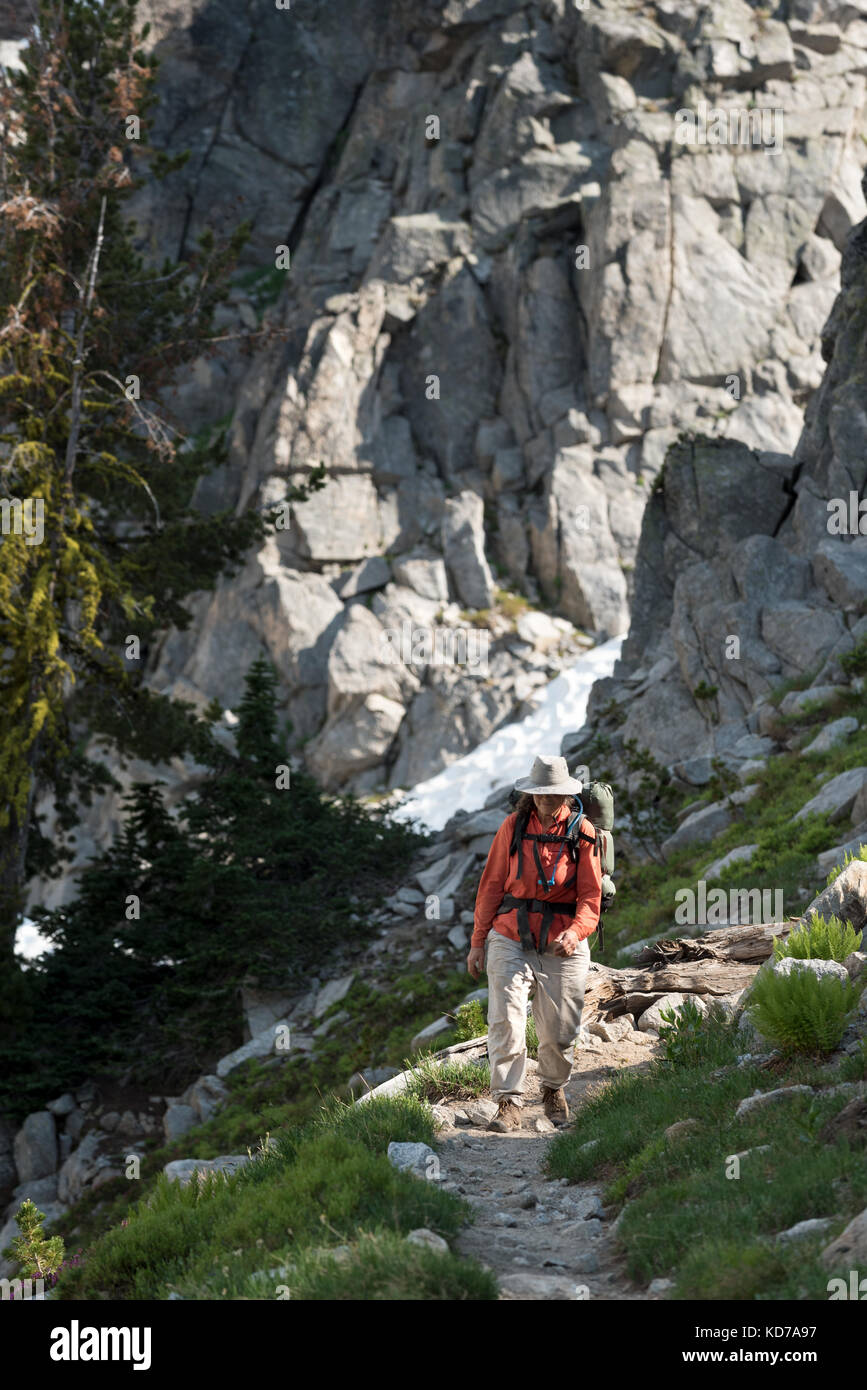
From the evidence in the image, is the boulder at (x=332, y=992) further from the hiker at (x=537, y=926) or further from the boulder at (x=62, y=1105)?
the hiker at (x=537, y=926)

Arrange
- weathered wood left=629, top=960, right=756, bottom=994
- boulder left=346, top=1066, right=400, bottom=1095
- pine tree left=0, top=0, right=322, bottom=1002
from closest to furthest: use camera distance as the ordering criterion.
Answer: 1. weathered wood left=629, top=960, right=756, bottom=994
2. boulder left=346, top=1066, right=400, bottom=1095
3. pine tree left=0, top=0, right=322, bottom=1002

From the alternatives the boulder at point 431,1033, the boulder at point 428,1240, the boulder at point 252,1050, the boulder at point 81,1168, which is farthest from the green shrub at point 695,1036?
the boulder at point 81,1168

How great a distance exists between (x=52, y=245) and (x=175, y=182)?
4431 cm

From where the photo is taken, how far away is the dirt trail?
469cm

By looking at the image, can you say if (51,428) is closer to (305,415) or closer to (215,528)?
(215,528)

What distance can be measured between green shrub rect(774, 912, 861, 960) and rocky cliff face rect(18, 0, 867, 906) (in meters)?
32.4

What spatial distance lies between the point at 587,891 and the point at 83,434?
15.0m

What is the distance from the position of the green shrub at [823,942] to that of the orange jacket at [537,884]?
4.29 feet

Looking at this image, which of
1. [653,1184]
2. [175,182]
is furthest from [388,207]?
[653,1184]

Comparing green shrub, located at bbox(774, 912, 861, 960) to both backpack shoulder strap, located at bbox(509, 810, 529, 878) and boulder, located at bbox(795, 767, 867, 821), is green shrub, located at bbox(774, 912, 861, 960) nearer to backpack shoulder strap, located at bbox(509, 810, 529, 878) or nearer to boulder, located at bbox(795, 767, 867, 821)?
backpack shoulder strap, located at bbox(509, 810, 529, 878)

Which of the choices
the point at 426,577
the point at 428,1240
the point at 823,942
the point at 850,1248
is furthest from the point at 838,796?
the point at 426,577

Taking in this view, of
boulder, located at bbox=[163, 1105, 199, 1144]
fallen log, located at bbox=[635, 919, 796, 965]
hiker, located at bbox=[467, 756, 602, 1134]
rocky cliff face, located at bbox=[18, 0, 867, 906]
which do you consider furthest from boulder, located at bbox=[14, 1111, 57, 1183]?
rocky cliff face, located at bbox=[18, 0, 867, 906]

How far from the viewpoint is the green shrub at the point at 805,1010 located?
6.14 meters

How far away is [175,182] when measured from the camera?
5766 centimetres
